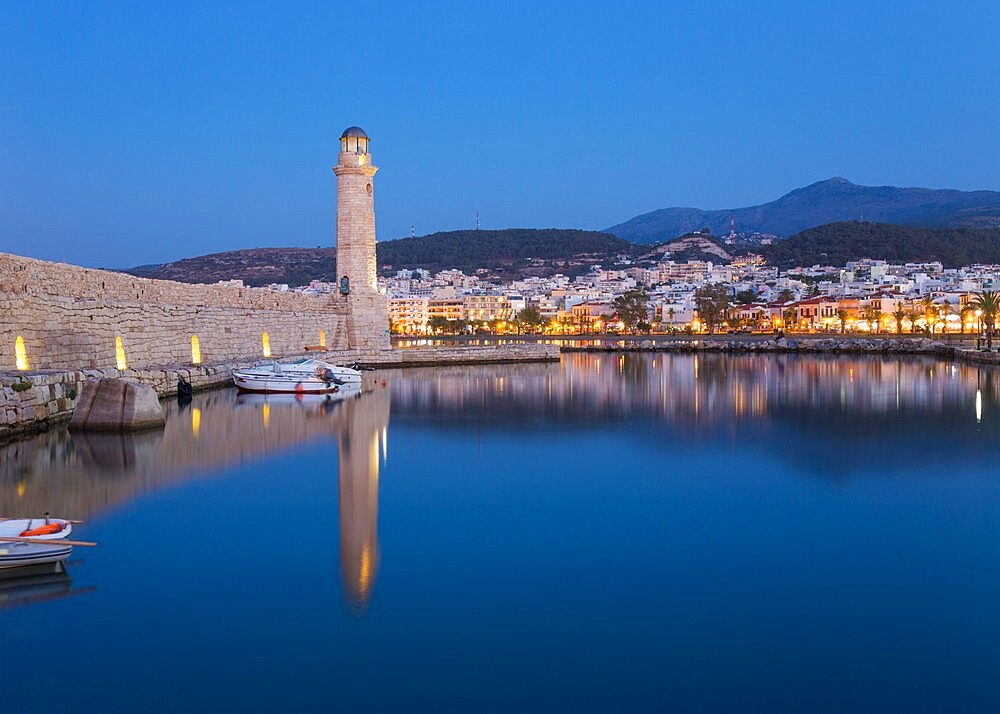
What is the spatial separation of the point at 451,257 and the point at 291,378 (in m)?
125

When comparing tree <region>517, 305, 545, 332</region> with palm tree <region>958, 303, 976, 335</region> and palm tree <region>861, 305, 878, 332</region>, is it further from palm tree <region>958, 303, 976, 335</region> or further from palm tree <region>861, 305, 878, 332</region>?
palm tree <region>958, 303, 976, 335</region>

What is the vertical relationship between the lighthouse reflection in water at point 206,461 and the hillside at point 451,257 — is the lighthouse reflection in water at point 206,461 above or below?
below

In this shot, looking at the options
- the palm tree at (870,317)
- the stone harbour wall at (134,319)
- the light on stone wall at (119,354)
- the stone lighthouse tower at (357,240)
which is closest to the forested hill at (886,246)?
the palm tree at (870,317)

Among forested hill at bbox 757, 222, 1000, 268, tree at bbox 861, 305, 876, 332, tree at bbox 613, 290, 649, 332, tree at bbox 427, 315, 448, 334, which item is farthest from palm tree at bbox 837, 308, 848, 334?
forested hill at bbox 757, 222, 1000, 268

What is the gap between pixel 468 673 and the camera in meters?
4.23

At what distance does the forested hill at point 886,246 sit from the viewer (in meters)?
117

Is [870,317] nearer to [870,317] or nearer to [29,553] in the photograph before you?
[870,317]

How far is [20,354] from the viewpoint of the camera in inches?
476

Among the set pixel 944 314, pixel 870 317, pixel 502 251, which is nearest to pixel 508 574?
pixel 944 314

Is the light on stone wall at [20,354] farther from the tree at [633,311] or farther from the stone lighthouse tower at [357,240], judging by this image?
the tree at [633,311]

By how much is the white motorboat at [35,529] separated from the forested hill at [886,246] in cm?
12063

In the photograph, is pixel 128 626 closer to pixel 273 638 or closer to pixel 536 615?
pixel 273 638

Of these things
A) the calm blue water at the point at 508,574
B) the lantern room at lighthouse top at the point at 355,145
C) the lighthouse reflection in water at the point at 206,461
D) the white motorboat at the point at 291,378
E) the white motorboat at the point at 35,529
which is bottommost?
the calm blue water at the point at 508,574

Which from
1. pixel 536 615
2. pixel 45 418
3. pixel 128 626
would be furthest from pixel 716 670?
pixel 45 418
